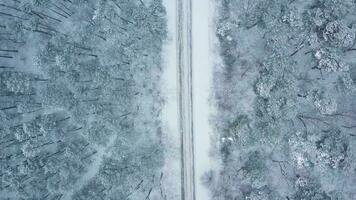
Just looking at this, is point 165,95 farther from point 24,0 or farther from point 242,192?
point 24,0

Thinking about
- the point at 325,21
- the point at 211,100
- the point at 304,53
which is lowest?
the point at 211,100

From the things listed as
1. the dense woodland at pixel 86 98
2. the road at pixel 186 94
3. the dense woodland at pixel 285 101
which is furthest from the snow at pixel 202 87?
the dense woodland at pixel 86 98

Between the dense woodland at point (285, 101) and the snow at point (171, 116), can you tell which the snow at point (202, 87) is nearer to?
the dense woodland at point (285, 101)

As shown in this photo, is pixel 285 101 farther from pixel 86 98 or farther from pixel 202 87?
pixel 86 98

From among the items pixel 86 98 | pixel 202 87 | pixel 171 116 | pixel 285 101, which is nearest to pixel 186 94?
pixel 202 87

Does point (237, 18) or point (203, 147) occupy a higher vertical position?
point (237, 18)

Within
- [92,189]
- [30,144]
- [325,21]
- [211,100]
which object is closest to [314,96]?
[325,21]
